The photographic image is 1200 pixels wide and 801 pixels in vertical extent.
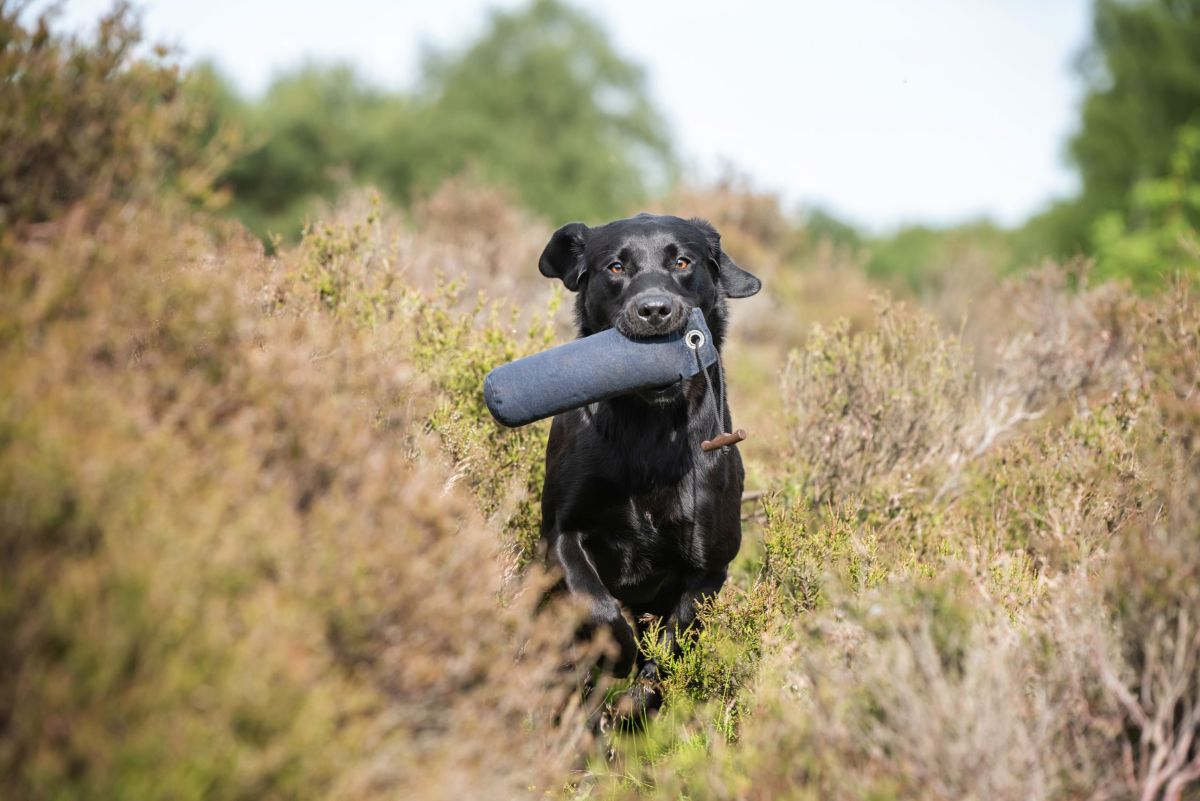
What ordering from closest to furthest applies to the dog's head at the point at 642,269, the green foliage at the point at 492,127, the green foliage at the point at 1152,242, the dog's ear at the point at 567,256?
the dog's head at the point at 642,269 → the dog's ear at the point at 567,256 → the green foliage at the point at 1152,242 → the green foliage at the point at 492,127

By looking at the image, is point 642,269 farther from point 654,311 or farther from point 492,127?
point 492,127

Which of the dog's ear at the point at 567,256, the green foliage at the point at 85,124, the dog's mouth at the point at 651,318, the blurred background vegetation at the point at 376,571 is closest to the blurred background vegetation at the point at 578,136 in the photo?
the dog's ear at the point at 567,256

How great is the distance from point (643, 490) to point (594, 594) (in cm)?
49

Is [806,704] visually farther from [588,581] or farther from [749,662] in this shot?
[588,581]

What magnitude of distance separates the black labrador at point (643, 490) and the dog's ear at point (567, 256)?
30 centimetres

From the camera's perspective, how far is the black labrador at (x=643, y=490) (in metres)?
3.95

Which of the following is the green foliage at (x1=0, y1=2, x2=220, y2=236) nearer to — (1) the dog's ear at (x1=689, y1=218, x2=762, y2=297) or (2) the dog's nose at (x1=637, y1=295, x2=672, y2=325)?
(2) the dog's nose at (x1=637, y1=295, x2=672, y2=325)

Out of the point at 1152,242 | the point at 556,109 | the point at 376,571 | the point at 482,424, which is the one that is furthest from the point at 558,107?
the point at 376,571

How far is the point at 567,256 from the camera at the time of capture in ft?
15.7

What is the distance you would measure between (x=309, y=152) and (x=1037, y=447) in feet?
78.8

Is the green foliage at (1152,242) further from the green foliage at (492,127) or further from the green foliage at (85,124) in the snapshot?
the green foliage at (492,127)

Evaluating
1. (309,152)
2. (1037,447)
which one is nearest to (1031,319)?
(1037,447)

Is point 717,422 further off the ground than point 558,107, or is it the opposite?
point 558,107

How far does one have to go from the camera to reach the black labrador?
395cm
